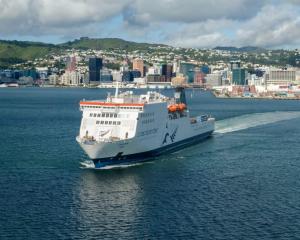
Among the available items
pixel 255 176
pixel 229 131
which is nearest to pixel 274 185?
pixel 255 176

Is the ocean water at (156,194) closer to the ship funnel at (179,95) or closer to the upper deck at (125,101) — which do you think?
→ the upper deck at (125,101)

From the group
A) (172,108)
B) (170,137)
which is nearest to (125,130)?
(170,137)

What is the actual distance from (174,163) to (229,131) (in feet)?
66.3

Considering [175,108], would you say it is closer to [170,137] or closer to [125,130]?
Result: [170,137]

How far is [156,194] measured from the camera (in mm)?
29672

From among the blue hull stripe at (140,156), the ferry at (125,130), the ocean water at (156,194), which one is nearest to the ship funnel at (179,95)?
the blue hull stripe at (140,156)

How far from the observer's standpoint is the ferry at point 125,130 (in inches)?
1391

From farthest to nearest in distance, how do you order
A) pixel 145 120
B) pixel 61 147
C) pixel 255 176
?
pixel 61 147
pixel 145 120
pixel 255 176

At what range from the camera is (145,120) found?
38.2 metres

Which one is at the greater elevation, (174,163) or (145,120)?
(145,120)

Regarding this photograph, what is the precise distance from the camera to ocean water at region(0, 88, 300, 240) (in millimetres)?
24145

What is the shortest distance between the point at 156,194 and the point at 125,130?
812 centimetres

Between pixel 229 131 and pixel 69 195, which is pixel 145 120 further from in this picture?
pixel 229 131

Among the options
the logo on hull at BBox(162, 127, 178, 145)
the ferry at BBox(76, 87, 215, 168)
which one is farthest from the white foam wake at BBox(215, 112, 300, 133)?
the ferry at BBox(76, 87, 215, 168)
